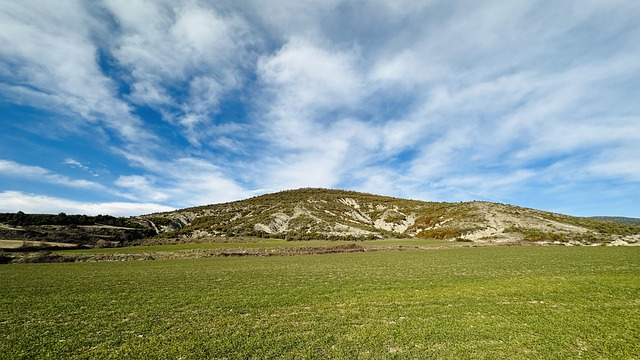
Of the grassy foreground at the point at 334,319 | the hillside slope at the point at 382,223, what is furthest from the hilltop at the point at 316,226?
the grassy foreground at the point at 334,319

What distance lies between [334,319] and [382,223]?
312 feet

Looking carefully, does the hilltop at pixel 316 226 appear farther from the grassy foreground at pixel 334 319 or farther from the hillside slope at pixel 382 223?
the grassy foreground at pixel 334 319

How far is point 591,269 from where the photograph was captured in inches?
769

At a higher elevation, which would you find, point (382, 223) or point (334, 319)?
point (382, 223)

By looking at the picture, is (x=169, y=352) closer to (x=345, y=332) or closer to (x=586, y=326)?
(x=345, y=332)

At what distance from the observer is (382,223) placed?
10206 centimetres

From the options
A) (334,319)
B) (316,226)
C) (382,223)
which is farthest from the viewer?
(382,223)

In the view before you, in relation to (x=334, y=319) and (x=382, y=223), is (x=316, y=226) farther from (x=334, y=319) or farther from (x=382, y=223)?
(x=334, y=319)

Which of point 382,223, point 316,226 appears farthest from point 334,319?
point 382,223

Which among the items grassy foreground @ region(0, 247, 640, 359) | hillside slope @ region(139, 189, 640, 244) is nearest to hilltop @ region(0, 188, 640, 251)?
hillside slope @ region(139, 189, 640, 244)

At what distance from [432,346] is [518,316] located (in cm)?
452

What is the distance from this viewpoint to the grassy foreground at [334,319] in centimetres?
752

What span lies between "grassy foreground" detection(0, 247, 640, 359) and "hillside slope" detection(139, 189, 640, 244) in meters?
58.6

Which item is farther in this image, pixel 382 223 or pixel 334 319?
pixel 382 223
